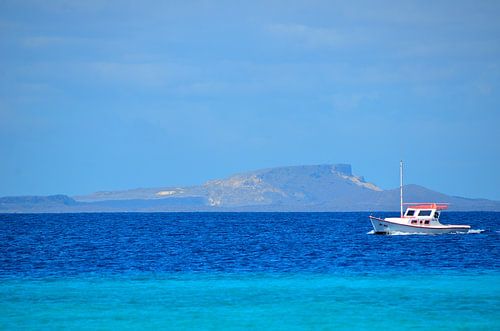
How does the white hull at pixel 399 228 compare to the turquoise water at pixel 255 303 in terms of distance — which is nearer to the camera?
the turquoise water at pixel 255 303

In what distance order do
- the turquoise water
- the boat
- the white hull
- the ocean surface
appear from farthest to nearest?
the boat
the white hull
the ocean surface
the turquoise water

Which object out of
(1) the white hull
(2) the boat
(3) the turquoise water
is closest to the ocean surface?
(3) the turquoise water

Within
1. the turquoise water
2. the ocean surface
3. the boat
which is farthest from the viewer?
the boat

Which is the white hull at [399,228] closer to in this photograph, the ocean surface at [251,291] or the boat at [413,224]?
the boat at [413,224]

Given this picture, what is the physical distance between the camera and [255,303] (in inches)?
1751

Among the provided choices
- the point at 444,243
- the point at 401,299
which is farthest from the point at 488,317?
the point at 444,243

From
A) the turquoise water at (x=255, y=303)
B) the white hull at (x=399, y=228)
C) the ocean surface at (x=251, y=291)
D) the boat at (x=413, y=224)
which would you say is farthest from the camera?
the boat at (x=413, y=224)

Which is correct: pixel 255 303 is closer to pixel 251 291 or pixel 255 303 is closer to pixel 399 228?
pixel 251 291

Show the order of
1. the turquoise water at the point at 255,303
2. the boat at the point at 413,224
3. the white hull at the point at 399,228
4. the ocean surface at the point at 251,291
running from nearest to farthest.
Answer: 1. the turquoise water at the point at 255,303
2. the ocean surface at the point at 251,291
3. the white hull at the point at 399,228
4. the boat at the point at 413,224

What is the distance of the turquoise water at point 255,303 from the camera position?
3853 cm

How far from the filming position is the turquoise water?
3853cm

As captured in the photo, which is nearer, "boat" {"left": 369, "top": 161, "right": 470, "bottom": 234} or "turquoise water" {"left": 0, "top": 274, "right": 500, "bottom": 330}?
"turquoise water" {"left": 0, "top": 274, "right": 500, "bottom": 330}

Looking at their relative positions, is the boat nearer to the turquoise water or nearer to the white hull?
the white hull

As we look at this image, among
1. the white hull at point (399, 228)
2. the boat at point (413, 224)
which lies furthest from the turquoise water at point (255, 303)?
the boat at point (413, 224)
